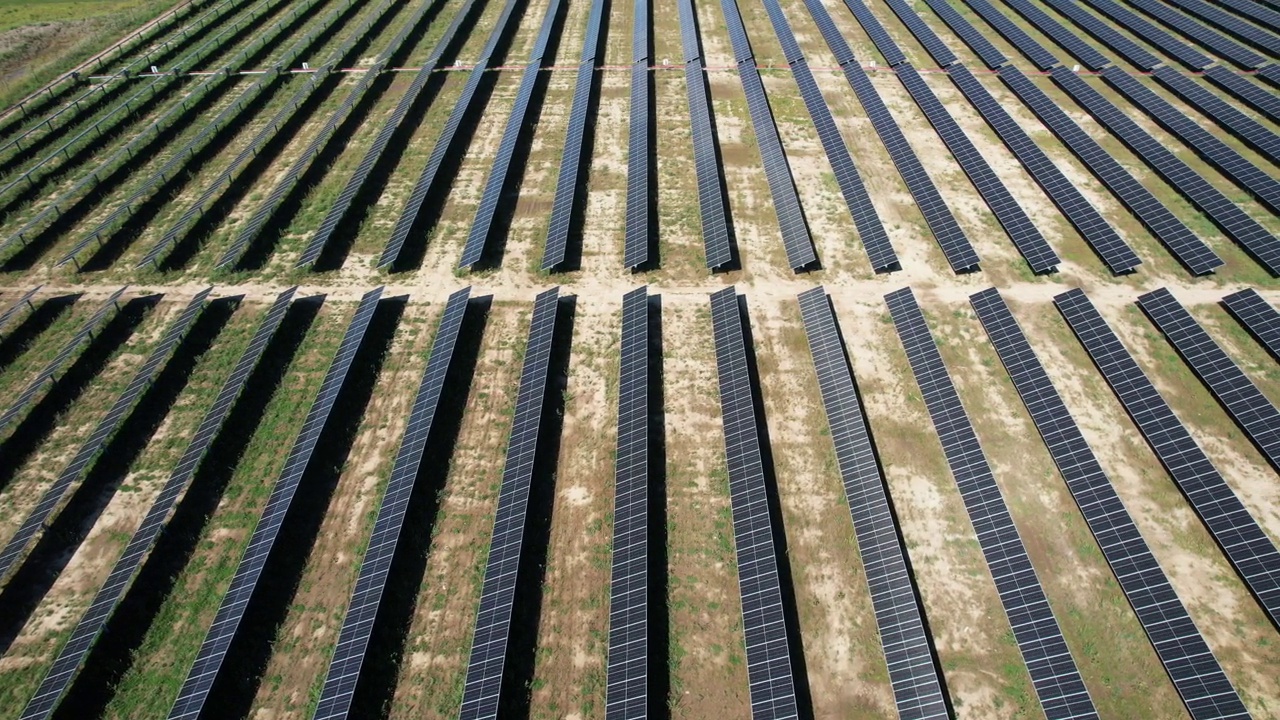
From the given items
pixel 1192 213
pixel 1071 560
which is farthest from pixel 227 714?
pixel 1192 213

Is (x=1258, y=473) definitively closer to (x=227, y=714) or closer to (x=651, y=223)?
Result: (x=651, y=223)

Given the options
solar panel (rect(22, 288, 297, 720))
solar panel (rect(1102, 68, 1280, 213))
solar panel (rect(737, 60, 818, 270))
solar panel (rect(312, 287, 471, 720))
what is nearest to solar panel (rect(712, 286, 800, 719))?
solar panel (rect(737, 60, 818, 270))

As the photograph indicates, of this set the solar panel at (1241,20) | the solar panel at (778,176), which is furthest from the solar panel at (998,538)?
the solar panel at (1241,20)

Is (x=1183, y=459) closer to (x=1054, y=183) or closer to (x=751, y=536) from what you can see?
(x=751, y=536)

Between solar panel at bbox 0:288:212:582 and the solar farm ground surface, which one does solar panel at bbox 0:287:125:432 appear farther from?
solar panel at bbox 0:288:212:582

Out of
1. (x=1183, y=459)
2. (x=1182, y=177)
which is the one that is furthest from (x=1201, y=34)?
(x=1183, y=459)
